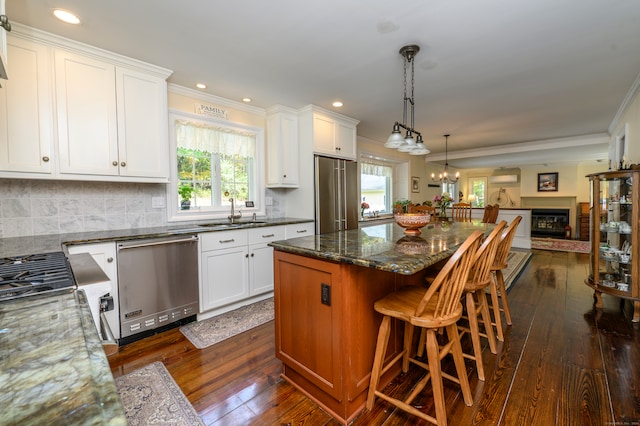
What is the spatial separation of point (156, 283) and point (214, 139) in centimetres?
177

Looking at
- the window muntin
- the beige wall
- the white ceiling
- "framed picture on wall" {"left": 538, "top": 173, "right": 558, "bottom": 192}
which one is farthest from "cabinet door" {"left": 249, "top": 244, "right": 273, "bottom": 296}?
"framed picture on wall" {"left": 538, "top": 173, "right": 558, "bottom": 192}

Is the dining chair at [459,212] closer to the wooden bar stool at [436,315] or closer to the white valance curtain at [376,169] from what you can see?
the white valance curtain at [376,169]

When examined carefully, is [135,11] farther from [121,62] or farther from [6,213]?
[6,213]

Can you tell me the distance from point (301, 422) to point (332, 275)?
80 cm

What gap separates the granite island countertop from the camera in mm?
381

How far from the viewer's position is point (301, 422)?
152 cm

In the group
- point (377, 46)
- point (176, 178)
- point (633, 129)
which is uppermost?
point (377, 46)

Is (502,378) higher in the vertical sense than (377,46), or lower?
lower

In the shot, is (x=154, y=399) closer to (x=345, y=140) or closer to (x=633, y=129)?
(x=345, y=140)

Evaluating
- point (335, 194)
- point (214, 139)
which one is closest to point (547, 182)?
point (335, 194)

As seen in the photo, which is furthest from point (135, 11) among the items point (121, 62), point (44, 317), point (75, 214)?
point (44, 317)

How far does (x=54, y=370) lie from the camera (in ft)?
1.59

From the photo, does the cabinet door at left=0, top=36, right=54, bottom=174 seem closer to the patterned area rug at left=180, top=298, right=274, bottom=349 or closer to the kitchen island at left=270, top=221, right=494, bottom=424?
the patterned area rug at left=180, top=298, right=274, bottom=349

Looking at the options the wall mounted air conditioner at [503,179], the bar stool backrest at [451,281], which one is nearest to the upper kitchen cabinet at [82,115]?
the bar stool backrest at [451,281]
